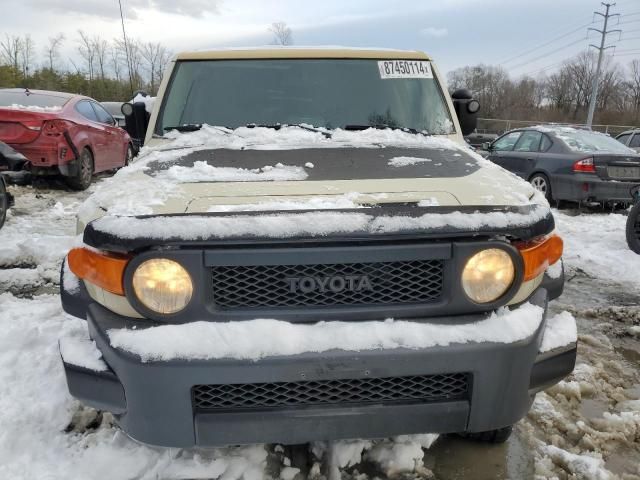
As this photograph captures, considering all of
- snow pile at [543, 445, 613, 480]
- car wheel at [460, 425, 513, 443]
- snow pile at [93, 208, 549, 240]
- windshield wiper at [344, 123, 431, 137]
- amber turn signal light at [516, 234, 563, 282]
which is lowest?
snow pile at [543, 445, 613, 480]

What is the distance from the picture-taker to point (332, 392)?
5.94 ft

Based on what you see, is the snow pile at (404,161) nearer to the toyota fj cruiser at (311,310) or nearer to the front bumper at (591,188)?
the toyota fj cruiser at (311,310)

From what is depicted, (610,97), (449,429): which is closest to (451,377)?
(449,429)

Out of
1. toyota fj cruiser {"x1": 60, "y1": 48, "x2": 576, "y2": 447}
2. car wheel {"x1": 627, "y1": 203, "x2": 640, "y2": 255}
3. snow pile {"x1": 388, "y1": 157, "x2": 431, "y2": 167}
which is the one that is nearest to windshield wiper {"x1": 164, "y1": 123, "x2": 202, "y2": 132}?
toyota fj cruiser {"x1": 60, "y1": 48, "x2": 576, "y2": 447}

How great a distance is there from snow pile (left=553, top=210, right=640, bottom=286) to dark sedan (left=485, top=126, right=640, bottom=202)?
0.51 m

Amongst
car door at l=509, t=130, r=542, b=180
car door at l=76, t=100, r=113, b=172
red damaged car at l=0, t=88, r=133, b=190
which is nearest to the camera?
red damaged car at l=0, t=88, r=133, b=190

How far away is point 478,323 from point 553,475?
992mm

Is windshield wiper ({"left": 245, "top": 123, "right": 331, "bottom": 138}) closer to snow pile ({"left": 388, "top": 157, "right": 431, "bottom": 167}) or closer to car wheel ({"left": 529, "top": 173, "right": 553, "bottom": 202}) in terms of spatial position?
snow pile ({"left": 388, "top": 157, "right": 431, "bottom": 167})

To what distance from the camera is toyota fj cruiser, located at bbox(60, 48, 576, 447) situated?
168 cm

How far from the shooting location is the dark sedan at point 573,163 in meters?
8.30

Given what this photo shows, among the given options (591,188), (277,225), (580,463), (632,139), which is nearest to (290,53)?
(277,225)

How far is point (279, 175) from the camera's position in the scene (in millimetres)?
2186

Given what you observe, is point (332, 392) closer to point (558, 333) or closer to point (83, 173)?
point (558, 333)

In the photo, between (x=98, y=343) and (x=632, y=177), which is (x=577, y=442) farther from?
(x=632, y=177)
